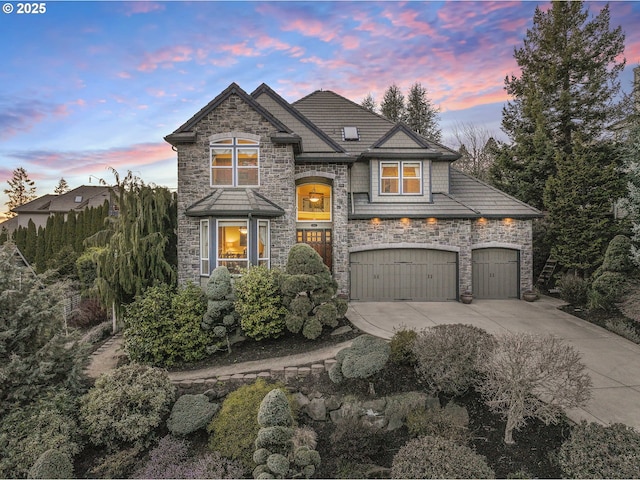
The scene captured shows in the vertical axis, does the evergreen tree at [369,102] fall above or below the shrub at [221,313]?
above

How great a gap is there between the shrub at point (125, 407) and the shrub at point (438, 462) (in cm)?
433

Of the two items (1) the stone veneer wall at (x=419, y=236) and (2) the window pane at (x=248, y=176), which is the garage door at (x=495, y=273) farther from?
(2) the window pane at (x=248, y=176)

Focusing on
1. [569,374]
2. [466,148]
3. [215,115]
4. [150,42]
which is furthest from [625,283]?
[466,148]

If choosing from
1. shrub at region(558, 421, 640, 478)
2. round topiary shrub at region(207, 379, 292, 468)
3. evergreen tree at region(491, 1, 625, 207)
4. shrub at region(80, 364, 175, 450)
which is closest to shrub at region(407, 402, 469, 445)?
shrub at region(558, 421, 640, 478)

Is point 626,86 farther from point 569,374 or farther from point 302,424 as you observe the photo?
point 302,424

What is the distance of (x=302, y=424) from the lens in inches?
250

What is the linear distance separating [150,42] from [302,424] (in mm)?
10739

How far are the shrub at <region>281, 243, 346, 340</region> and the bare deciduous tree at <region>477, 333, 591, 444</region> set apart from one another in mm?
4364

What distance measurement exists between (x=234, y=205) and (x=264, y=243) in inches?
68.1

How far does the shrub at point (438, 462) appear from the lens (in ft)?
13.9

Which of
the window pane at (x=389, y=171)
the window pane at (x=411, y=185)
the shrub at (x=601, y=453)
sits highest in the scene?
the window pane at (x=389, y=171)

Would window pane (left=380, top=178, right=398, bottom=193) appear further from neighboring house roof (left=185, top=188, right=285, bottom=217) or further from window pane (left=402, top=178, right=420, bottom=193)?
neighboring house roof (left=185, top=188, right=285, bottom=217)

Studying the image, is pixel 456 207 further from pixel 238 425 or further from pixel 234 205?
pixel 238 425

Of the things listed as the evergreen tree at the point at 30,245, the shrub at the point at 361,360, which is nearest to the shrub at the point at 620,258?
the shrub at the point at 361,360
